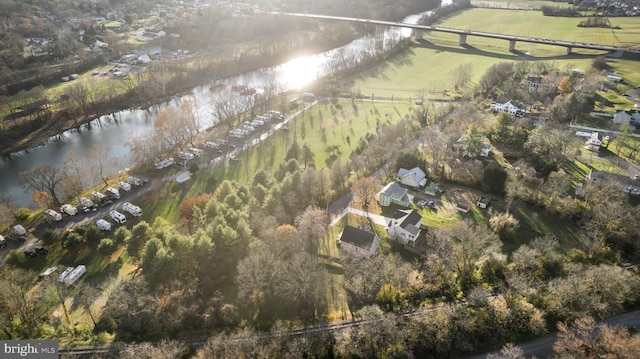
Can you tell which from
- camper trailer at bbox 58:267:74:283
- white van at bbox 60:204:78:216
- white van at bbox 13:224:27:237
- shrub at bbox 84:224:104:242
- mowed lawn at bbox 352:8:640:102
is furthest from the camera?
mowed lawn at bbox 352:8:640:102

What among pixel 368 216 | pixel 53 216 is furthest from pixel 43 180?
pixel 368 216

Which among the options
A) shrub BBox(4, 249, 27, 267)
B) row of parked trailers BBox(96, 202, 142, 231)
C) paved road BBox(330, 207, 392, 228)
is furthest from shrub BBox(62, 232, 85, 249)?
paved road BBox(330, 207, 392, 228)

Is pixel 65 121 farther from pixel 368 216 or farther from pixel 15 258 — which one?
pixel 368 216

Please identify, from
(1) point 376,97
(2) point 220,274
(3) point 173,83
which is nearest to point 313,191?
(2) point 220,274

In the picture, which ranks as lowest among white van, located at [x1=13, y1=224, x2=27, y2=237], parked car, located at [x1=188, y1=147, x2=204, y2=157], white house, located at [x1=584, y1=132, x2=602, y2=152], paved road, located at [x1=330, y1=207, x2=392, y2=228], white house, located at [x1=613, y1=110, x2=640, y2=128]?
paved road, located at [x1=330, y1=207, x2=392, y2=228]

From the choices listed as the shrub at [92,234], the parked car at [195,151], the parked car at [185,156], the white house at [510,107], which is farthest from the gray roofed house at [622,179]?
the shrub at [92,234]

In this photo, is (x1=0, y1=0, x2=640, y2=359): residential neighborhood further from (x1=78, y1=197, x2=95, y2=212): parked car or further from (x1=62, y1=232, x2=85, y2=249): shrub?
(x1=78, y1=197, x2=95, y2=212): parked car

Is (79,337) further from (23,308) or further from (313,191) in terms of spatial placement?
(313,191)
